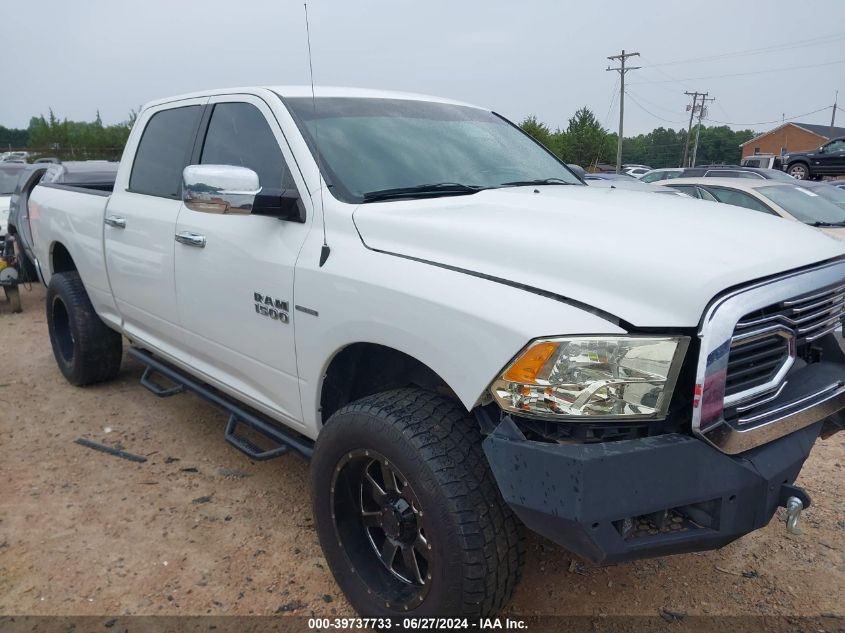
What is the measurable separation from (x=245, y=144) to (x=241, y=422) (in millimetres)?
1431

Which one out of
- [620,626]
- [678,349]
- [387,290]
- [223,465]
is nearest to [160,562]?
[223,465]

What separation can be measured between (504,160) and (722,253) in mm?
1456

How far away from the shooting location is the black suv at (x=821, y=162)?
25.4 metres

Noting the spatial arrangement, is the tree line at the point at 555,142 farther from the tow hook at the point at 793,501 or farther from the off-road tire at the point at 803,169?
the tow hook at the point at 793,501

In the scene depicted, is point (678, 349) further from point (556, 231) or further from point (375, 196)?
point (375, 196)

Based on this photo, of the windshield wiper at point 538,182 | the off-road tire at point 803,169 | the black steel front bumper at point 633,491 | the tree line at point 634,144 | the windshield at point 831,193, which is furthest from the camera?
the tree line at point 634,144

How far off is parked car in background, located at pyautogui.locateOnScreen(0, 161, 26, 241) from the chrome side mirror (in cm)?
748

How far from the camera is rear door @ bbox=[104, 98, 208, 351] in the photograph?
11.7 ft

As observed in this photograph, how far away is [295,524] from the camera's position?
10.5ft

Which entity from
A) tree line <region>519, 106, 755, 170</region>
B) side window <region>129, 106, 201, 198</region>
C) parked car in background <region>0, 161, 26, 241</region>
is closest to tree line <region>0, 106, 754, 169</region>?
tree line <region>519, 106, 755, 170</region>

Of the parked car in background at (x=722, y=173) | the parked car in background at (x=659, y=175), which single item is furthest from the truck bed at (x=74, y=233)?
the parked car in background at (x=722, y=173)

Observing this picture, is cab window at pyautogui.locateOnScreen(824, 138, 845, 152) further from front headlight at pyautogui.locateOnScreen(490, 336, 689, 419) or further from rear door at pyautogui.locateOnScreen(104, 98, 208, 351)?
front headlight at pyautogui.locateOnScreen(490, 336, 689, 419)

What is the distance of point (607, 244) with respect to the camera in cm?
204

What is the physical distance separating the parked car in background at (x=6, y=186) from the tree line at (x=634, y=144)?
84.2 feet
